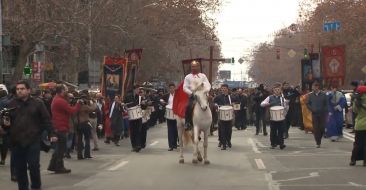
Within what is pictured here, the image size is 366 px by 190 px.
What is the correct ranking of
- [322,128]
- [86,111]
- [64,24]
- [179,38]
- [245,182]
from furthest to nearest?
[179,38]
[64,24]
[322,128]
[86,111]
[245,182]

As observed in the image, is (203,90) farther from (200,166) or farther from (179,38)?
(179,38)

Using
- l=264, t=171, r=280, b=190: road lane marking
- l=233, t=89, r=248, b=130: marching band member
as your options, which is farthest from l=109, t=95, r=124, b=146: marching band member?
l=264, t=171, r=280, b=190: road lane marking

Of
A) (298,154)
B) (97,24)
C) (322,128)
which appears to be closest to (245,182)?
(298,154)

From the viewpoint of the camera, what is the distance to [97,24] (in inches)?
1399

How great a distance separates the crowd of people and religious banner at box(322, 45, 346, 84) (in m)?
3.52

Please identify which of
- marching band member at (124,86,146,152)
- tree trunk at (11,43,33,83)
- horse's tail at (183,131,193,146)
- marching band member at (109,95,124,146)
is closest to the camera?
horse's tail at (183,131,193,146)

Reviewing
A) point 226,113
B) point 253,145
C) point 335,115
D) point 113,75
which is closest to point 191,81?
point 226,113

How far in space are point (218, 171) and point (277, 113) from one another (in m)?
5.90

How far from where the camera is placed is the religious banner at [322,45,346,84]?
36750 mm

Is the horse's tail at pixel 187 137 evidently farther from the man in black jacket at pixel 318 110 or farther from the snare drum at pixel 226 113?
the man in black jacket at pixel 318 110

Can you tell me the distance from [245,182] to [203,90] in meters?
4.09

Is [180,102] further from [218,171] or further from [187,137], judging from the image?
[218,171]

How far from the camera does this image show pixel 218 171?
50.5 feet

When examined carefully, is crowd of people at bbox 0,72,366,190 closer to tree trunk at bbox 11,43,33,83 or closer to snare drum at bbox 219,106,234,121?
snare drum at bbox 219,106,234,121
